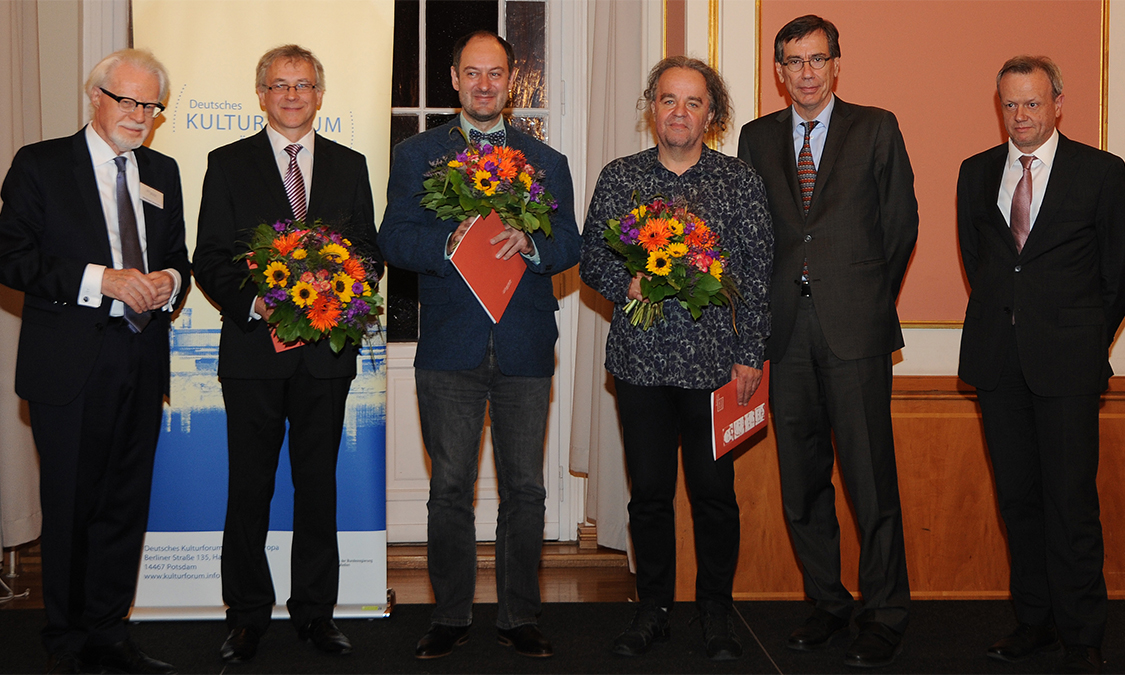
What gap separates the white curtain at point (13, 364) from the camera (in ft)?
12.5

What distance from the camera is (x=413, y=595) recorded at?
392cm

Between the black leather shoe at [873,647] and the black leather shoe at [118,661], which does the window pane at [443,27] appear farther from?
the black leather shoe at [873,647]

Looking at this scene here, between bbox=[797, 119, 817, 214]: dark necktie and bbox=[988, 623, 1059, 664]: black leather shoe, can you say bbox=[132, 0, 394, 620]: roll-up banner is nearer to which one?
bbox=[797, 119, 817, 214]: dark necktie

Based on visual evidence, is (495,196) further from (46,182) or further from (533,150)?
(46,182)

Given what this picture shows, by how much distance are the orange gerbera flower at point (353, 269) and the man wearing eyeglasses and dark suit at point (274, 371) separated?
238 millimetres

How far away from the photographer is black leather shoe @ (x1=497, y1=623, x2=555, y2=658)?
9.82ft

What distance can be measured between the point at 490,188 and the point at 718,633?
171 cm

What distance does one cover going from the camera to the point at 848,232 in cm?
303

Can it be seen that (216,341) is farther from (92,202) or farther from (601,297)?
(601,297)

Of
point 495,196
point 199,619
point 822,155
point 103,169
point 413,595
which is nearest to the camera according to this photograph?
point 495,196

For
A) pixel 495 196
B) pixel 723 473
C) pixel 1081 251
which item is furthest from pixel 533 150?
pixel 1081 251

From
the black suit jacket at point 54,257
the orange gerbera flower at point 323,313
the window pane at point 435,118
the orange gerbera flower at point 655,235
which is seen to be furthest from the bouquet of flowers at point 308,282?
the window pane at point 435,118

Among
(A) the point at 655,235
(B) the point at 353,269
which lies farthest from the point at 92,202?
(A) the point at 655,235

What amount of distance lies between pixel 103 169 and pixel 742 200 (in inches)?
85.8
